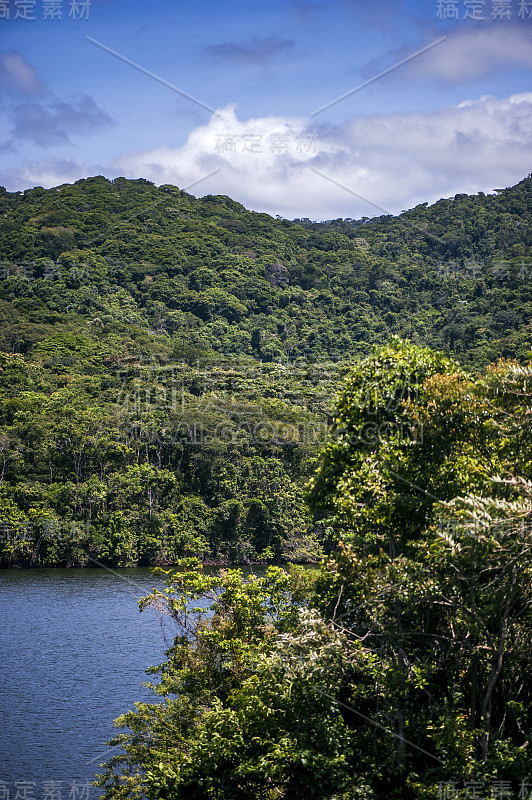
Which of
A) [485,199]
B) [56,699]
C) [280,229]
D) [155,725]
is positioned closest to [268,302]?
[280,229]

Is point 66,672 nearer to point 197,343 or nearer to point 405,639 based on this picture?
point 405,639

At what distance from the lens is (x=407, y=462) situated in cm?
898

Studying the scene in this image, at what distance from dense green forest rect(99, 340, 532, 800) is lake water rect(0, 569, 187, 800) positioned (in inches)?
185

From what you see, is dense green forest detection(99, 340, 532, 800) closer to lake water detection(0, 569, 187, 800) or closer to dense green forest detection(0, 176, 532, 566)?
dense green forest detection(0, 176, 532, 566)

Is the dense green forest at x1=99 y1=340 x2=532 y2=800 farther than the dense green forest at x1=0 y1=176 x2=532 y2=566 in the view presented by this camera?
No

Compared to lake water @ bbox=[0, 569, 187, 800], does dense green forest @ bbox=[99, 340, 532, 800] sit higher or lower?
higher

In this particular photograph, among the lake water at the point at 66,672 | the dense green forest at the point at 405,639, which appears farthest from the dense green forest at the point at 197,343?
the lake water at the point at 66,672

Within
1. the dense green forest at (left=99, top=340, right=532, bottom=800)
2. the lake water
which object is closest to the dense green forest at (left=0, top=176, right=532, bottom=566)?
the dense green forest at (left=99, top=340, right=532, bottom=800)

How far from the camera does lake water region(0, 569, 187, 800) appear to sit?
46.2 feet

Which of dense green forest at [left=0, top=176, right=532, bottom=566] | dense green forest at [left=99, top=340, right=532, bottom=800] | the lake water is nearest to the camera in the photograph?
dense green forest at [left=99, top=340, right=532, bottom=800]

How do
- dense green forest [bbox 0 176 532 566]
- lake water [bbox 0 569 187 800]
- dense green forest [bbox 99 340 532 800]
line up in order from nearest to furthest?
dense green forest [bbox 99 340 532 800] → lake water [bbox 0 569 187 800] → dense green forest [bbox 0 176 532 566]

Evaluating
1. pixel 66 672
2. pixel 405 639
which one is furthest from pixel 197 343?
pixel 405 639

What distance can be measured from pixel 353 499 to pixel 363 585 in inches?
40.1

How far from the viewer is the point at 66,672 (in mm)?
19344
